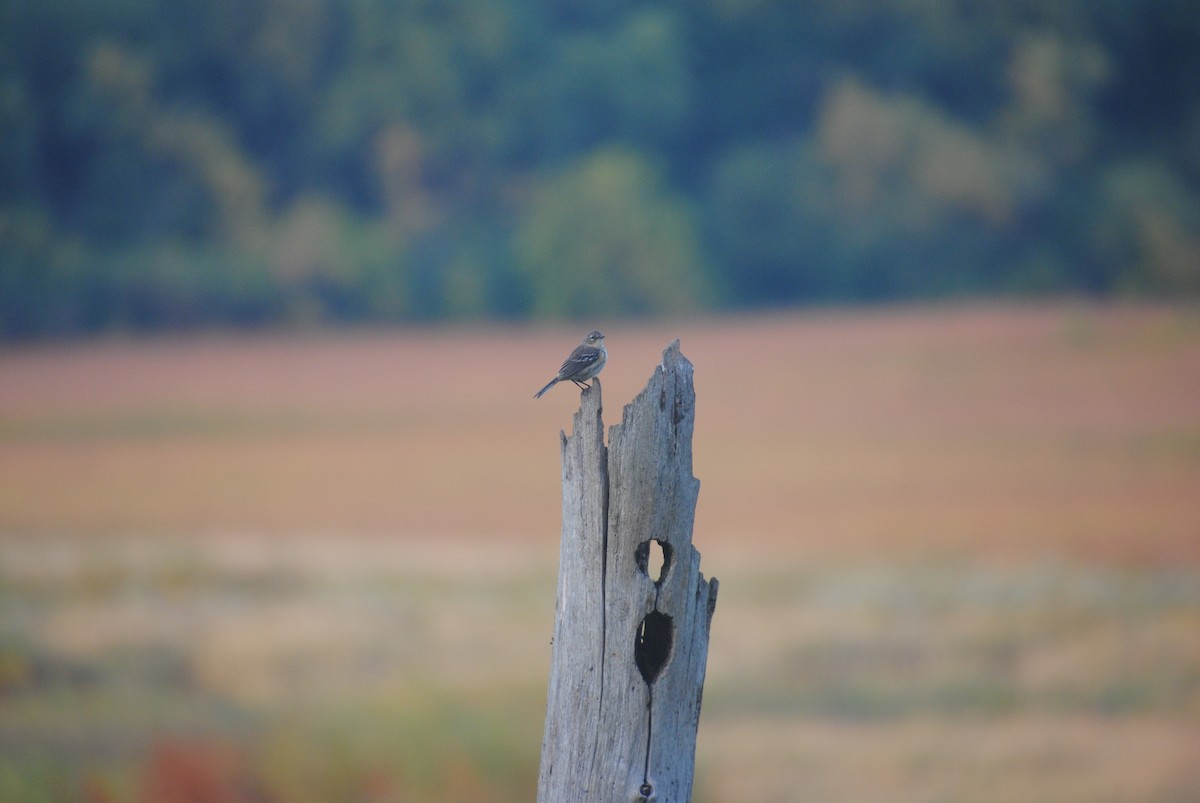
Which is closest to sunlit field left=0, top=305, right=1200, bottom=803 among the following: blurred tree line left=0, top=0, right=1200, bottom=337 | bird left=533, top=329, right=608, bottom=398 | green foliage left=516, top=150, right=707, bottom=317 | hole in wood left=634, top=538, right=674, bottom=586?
green foliage left=516, top=150, right=707, bottom=317

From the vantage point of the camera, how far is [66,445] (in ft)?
67.3

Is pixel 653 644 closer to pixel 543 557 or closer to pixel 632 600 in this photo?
pixel 632 600

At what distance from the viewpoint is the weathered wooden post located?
134 inches

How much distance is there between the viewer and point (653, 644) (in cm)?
357

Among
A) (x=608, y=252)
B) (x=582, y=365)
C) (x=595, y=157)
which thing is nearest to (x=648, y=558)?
(x=582, y=365)

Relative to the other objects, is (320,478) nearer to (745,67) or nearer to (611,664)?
(745,67)

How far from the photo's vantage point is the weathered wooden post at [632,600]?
3.41 metres

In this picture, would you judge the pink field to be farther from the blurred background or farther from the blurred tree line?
the blurred tree line

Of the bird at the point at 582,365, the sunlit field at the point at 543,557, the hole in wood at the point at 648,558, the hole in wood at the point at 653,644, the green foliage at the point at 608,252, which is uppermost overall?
the green foliage at the point at 608,252

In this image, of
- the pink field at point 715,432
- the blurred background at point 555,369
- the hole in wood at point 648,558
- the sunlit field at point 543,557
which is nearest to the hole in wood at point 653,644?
the hole in wood at point 648,558

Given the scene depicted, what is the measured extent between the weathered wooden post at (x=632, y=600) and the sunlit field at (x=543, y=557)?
8096 mm

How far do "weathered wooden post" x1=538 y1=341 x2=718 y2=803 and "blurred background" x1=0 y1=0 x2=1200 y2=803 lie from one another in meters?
7.97

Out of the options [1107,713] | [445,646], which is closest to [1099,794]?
[1107,713]

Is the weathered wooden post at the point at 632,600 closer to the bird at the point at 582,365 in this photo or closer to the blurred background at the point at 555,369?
the bird at the point at 582,365
